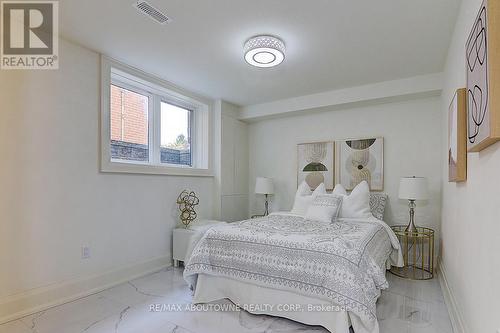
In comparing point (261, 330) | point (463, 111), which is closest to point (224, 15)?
point (463, 111)

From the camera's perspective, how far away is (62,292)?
8.29ft

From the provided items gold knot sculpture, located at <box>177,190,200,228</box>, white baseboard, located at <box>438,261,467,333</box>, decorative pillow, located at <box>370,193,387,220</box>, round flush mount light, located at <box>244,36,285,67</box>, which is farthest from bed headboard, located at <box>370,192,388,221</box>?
gold knot sculpture, located at <box>177,190,200,228</box>

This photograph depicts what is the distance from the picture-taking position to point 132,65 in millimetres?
3180

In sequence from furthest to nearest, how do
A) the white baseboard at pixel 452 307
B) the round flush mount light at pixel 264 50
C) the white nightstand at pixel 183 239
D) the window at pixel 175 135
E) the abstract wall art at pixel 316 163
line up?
the abstract wall art at pixel 316 163
the window at pixel 175 135
the white nightstand at pixel 183 239
the round flush mount light at pixel 264 50
the white baseboard at pixel 452 307

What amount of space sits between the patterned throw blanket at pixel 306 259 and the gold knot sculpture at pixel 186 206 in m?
1.10

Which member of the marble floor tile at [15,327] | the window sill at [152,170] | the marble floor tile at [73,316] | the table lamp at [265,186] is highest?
the window sill at [152,170]

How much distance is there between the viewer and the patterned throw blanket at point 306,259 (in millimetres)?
1921

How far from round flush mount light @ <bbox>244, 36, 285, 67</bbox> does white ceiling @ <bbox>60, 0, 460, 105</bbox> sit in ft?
0.21

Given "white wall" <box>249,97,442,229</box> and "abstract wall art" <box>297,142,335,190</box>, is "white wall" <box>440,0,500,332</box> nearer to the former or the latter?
"white wall" <box>249,97,442,229</box>

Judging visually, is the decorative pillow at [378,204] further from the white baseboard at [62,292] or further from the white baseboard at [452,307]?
the white baseboard at [62,292]

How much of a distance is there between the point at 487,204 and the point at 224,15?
2106 millimetres

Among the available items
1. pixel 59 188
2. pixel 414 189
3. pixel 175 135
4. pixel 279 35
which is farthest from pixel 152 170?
pixel 414 189

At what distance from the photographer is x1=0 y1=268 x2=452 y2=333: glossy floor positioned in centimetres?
Answer: 208

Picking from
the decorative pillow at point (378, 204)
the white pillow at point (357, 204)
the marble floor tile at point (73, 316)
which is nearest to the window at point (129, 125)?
the marble floor tile at point (73, 316)
